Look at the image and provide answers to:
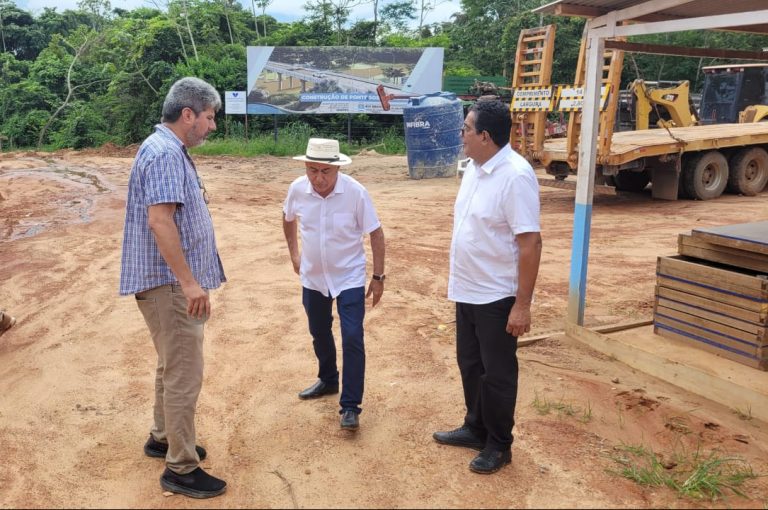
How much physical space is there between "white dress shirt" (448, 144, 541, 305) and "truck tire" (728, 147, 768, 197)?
1109cm

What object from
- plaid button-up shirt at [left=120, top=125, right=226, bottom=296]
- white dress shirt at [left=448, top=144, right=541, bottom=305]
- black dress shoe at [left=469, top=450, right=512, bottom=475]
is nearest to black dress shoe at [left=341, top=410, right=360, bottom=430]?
black dress shoe at [left=469, top=450, right=512, bottom=475]

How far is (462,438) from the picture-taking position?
3.94m

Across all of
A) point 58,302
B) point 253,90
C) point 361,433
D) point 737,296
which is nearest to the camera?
point 361,433

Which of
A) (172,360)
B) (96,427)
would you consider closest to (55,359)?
(96,427)

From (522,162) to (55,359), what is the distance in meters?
3.86

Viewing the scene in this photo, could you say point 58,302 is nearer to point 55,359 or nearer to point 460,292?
point 55,359

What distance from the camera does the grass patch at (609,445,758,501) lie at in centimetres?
350

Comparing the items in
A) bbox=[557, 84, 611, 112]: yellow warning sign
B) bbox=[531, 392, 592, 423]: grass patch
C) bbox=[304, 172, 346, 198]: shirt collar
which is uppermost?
bbox=[557, 84, 611, 112]: yellow warning sign

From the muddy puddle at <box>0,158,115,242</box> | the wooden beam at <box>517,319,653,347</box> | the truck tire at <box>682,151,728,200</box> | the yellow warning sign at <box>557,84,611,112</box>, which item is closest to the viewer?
the wooden beam at <box>517,319,653,347</box>

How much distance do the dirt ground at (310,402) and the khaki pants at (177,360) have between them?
10.3 inches

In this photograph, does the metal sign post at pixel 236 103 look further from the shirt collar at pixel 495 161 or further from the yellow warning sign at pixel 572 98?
the shirt collar at pixel 495 161

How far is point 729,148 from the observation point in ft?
43.4

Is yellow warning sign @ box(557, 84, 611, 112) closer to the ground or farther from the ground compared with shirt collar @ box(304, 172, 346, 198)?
farther from the ground

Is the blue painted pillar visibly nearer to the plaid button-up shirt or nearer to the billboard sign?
the plaid button-up shirt
